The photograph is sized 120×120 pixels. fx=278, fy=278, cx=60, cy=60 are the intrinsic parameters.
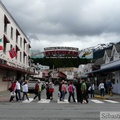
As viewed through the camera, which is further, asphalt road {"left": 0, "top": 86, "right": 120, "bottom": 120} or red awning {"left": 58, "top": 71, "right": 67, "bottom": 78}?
red awning {"left": 58, "top": 71, "right": 67, "bottom": 78}

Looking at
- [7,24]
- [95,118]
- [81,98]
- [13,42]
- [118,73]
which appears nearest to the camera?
[95,118]

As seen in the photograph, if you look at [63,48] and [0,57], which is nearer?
[0,57]

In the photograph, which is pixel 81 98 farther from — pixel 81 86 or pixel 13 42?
pixel 13 42

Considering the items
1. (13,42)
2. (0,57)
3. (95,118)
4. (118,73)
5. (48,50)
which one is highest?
(48,50)

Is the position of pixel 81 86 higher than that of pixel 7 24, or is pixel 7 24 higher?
pixel 7 24

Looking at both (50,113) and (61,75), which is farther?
(61,75)

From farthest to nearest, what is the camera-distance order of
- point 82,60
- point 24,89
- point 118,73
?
1. point 82,60
2. point 118,73
3. point 24,89

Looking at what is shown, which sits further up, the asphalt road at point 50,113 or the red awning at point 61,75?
the red awning at point 61,75

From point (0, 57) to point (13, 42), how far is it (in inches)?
399

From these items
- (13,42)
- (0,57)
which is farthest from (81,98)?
(13,42)

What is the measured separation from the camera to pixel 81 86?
2122cm

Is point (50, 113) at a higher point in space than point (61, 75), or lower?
lower

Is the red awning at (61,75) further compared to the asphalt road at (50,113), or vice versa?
the red awning at (61,75)

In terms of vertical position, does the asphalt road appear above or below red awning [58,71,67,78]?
below
